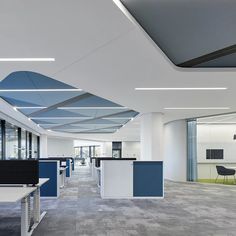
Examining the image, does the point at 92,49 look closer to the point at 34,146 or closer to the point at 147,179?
the point at 147,179

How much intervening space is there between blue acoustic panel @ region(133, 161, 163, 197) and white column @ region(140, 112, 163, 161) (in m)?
1.99

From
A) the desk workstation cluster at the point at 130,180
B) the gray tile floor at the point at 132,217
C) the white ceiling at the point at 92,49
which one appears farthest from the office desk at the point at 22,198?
the desk workstation cluster at the point at 130,180

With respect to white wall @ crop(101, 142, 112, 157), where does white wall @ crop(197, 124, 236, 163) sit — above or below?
above

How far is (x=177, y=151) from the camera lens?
15102mm

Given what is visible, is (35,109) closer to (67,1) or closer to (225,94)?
(225,94)

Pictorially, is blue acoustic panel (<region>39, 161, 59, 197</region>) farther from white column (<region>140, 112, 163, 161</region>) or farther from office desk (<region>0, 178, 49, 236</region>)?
white column (<region>140, 112, 163, 161</region>)

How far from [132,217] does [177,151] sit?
28.2 ft

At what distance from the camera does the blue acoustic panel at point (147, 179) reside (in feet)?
31.6

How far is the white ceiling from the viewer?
11.5ft

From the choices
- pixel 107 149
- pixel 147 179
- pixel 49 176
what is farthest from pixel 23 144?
pixel 107 149

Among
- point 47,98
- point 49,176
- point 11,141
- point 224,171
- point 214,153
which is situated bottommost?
point 224,171

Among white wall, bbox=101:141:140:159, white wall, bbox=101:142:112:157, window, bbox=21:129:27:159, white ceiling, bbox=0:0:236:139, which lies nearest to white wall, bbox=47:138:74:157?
white wall, bbox=101:142:112:157

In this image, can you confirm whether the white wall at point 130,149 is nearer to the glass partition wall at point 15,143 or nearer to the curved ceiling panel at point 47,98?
the glass partition wall at point 15,143

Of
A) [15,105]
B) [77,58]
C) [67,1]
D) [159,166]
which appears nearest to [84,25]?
[67,1]
